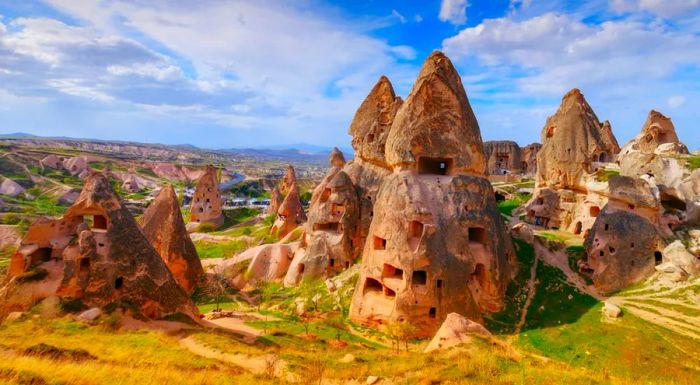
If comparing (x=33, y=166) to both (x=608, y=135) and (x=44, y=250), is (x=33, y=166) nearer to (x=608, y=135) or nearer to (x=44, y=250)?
(x=44, y=250)

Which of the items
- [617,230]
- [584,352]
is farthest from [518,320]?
[617,230]

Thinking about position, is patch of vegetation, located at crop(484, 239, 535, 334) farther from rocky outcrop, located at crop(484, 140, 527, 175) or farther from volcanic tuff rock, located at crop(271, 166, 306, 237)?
rocky outcrop, located at crop(484, 140, 527, 175)

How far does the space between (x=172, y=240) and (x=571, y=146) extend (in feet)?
101

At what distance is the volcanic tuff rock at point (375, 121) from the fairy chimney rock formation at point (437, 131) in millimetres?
9274

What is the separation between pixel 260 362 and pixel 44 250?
33.7ft

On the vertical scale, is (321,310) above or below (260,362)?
below

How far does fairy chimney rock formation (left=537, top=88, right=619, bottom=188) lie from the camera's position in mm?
33500

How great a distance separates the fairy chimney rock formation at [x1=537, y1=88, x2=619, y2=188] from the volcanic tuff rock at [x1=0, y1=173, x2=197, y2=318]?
30.2 metres

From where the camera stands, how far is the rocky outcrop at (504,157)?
6425 cm

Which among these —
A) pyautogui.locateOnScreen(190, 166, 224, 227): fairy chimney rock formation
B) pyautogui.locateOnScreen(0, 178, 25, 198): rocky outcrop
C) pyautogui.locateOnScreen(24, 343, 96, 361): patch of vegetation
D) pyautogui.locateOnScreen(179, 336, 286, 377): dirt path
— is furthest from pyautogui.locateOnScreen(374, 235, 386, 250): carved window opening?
pyautogui.locateOnScreen(0, 178, 25, 198): rocky outcrop

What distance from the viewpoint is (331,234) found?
28609 mm

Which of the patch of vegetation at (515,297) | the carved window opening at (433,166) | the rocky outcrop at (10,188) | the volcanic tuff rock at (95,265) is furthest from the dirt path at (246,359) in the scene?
the rocky outcrop at (10,188)

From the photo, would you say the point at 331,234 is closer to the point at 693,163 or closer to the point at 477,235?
the point at 477,235

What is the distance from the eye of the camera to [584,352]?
17062mm
